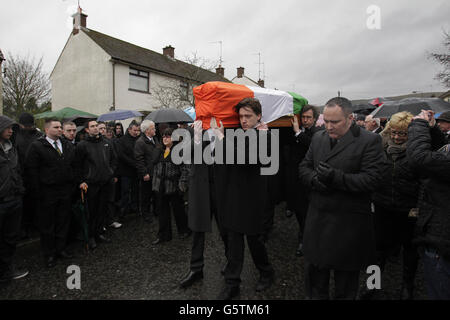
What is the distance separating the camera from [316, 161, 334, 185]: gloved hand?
82.2 inches

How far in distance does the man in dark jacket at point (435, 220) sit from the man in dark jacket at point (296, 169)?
1.85 m

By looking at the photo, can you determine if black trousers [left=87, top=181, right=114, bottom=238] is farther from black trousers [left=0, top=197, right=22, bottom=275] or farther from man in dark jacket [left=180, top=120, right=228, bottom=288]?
man in dark jacket [left=180, top=120, right=228, bottom=288]

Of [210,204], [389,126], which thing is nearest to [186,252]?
[210,204]

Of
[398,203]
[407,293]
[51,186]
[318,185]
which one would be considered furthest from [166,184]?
[407,293]

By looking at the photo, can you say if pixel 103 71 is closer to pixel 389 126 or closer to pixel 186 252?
pixel 186 252

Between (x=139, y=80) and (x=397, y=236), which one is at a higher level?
(x=139, y=80)

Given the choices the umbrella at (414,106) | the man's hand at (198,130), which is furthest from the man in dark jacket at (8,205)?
the umbrella at (414,106)

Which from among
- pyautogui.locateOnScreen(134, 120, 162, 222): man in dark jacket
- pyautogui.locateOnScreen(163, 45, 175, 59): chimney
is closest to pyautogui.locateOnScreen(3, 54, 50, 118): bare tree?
pyautogui.locateOnScreen(163, 45, 175, 59): chimney

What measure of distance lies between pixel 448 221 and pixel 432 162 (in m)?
0.43

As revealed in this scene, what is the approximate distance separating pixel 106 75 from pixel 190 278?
16466 mm

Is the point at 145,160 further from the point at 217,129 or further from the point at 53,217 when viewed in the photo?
the point at 217,129

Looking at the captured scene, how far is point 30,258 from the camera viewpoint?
391cm

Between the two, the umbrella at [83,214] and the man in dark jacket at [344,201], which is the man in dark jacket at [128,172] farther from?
the man in dark jacket at [344,201]

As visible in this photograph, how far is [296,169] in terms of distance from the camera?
4152mm
